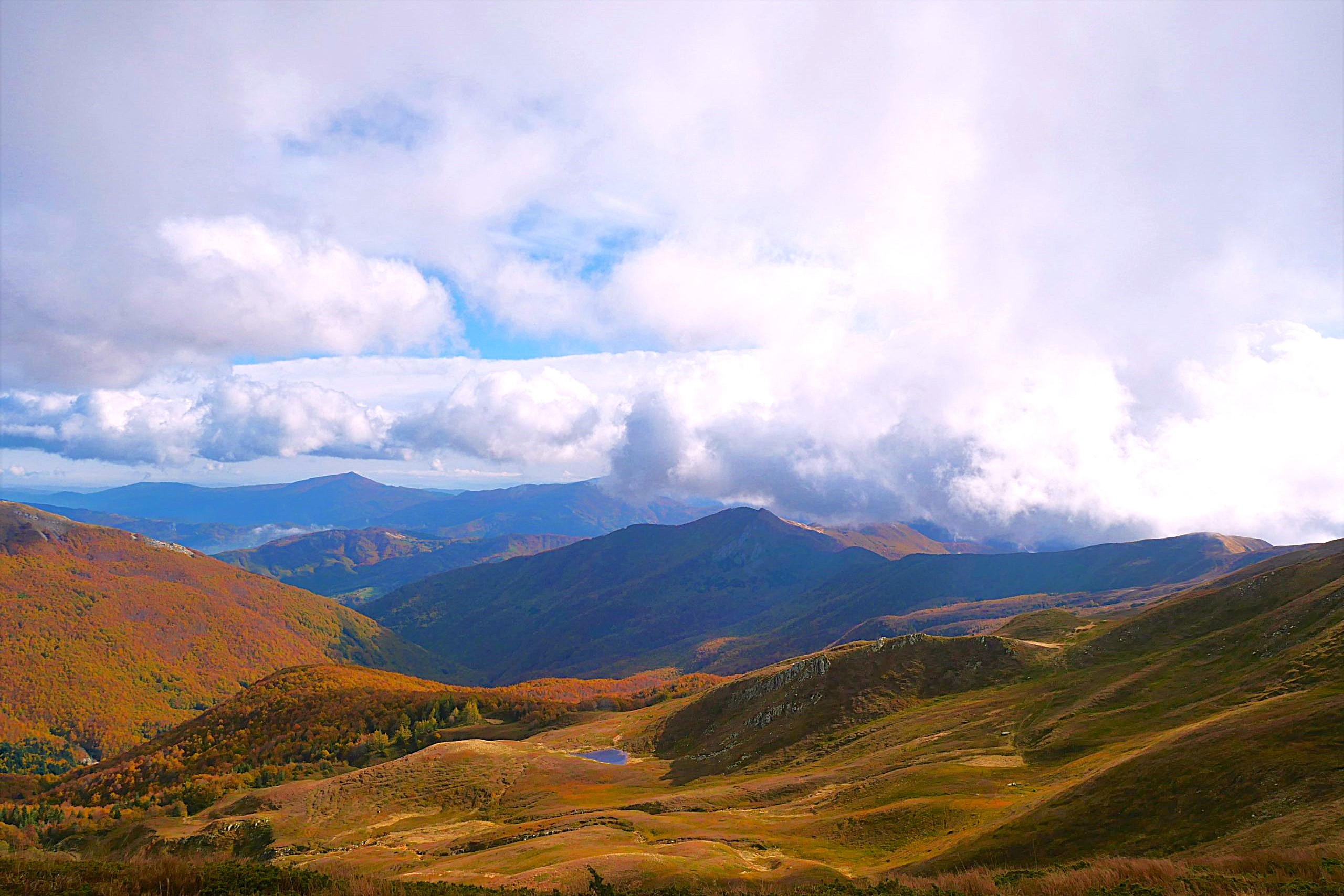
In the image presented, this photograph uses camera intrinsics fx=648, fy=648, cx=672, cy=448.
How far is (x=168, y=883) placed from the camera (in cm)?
2255

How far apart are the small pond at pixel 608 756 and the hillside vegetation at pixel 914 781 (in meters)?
4.22

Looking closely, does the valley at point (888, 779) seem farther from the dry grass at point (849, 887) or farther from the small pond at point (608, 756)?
the dry grass at point (849, 887)

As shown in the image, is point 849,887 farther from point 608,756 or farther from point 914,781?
point 608,756

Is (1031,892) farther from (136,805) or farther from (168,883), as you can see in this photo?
(136,805)

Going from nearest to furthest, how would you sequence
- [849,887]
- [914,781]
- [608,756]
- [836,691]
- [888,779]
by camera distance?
[849,887] < [914,781] < [888,779] < [836,691] < [608,756]

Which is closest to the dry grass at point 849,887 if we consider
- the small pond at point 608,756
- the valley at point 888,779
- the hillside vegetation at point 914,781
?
the hillside vegetation at point 914,781

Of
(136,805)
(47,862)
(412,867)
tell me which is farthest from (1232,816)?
(136,805)

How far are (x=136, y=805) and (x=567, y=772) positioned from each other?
140 meters

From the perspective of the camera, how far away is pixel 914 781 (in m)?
75.2

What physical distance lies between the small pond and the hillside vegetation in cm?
422

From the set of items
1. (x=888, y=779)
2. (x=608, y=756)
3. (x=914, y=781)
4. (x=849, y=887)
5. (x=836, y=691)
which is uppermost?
(x=849, y=887)

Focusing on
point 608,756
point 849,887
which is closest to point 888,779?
point 849,887

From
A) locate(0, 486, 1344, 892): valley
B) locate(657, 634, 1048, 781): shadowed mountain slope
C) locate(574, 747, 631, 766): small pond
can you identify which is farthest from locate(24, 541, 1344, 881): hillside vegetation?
locate(574, 747, 631, 766): small pond

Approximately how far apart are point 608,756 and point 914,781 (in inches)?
3981
